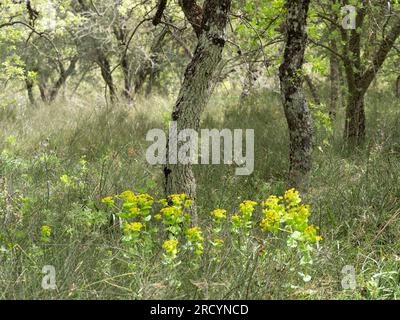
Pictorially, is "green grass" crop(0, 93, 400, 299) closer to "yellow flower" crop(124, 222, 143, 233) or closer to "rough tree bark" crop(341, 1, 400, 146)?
"yellow flower" crop(124, 222, 143, 233)

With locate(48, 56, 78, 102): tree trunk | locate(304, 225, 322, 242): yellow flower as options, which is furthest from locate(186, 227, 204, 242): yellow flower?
locate(48, 56, 78, 102): tree trunk

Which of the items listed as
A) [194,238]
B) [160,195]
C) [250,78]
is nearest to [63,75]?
[160,195]

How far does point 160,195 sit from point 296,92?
1.74 metres

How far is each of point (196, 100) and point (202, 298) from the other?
166 cm

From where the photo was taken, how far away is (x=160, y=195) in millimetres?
5062

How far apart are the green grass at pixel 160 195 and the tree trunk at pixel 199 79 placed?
0.34 metres

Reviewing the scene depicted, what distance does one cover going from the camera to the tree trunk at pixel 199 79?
3.84 metres

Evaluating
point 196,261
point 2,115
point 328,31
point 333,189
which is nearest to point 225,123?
point 328,31

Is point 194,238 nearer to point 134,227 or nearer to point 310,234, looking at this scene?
point 134,227

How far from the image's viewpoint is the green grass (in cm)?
304

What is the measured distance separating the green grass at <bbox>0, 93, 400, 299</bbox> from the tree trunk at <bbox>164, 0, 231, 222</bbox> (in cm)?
34

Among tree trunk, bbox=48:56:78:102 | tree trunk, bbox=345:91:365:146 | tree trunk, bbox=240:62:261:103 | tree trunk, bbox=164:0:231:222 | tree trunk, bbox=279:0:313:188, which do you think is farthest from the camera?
tree trunk, bbox=48:56:78:102

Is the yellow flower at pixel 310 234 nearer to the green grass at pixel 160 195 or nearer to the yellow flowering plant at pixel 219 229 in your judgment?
the yellow flowering plant at pixel 219 229
